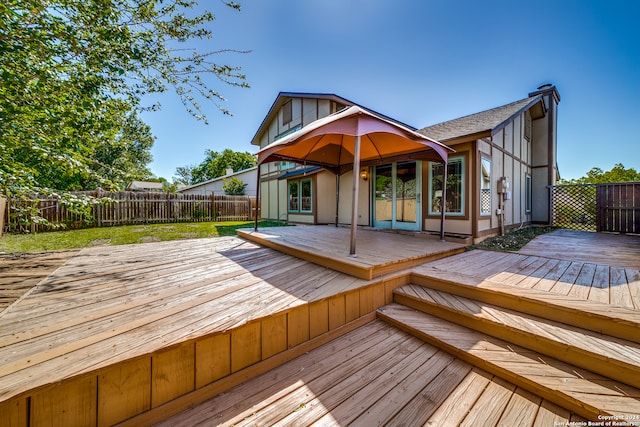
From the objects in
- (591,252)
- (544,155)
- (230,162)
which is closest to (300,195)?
(591,252)

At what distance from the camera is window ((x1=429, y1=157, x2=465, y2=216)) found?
5238mm

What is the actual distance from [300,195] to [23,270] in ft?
25.7

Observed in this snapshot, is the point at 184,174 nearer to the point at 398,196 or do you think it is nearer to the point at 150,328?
the point at 398,196

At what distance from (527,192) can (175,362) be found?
11158 millimetres

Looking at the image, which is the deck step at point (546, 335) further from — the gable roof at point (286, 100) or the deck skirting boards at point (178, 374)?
the gable roof at point (286, 100)

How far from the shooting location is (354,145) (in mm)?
3717

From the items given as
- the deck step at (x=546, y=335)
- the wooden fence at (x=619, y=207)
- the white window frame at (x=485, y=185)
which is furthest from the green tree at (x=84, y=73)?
the wooden fence at (x=619, y=207)

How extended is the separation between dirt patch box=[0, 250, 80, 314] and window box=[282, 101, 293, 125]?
834cm

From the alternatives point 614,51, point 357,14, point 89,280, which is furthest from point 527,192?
point 89,280

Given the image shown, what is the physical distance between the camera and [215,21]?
392cm

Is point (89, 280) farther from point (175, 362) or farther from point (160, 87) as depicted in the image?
point (160, 87)

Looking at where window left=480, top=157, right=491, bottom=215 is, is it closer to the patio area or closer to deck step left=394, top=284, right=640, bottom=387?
the patio area

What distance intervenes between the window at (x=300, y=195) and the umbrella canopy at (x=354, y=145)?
9.06 ft

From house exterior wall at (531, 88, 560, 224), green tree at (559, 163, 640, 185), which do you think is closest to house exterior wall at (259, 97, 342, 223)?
house exterior wall at (531, 88, 560, 224)
